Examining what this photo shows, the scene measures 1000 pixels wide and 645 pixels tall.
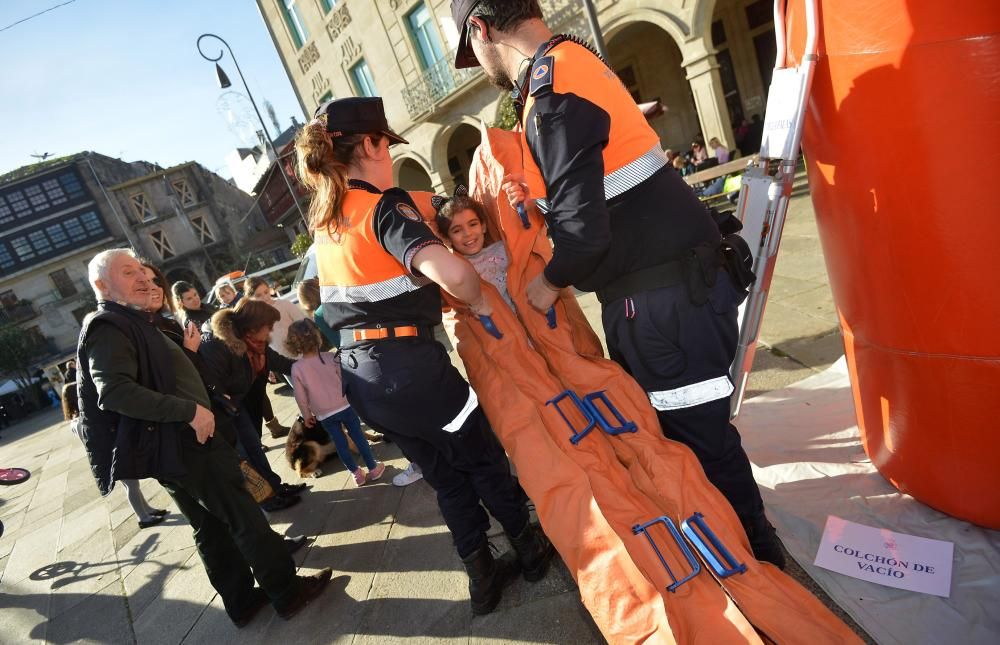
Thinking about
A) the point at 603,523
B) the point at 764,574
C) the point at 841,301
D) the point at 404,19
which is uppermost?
the point at 404,19

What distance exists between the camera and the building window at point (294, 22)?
18953 mm

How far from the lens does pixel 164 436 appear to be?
96.0 inches

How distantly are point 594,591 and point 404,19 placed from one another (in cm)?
1707

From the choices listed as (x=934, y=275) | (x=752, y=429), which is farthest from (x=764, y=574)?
(x=752, y=429)

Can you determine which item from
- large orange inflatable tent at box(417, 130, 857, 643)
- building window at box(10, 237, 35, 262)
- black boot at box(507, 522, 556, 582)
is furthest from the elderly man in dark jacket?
building window at box(10, 237, 35, 262)

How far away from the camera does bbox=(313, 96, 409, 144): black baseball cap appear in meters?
1.96

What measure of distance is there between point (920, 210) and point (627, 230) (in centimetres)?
89

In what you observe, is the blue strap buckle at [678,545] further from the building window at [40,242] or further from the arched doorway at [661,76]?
the building window at [40,242]

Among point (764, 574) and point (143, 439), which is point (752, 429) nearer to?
point (764, 574)

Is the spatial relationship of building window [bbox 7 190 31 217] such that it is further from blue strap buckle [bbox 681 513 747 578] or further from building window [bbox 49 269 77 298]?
blue strap buckle [bbox 681 513 747 578]

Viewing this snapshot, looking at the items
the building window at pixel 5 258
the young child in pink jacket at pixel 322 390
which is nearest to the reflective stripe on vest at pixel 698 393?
the young child in pink jacket at pixel 322 390

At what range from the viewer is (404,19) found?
1519 cm

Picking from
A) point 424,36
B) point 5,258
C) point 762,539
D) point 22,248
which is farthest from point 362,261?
point 5,258

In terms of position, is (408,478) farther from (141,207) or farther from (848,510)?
(141,207)
